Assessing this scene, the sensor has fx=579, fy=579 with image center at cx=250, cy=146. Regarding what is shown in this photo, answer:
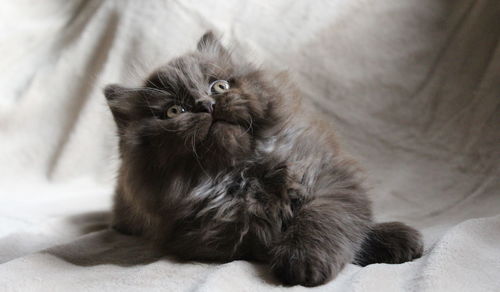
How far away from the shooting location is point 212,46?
6.50 ft

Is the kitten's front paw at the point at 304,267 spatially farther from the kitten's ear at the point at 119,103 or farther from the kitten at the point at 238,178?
the kitten's ear at the point at 119,103

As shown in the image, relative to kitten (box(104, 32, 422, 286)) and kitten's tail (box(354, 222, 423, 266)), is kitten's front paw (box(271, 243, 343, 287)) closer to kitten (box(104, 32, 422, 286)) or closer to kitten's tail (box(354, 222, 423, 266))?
kitten (box(104, 32, 422, 286))

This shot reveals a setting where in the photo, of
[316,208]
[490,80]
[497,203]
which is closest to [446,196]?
[497,203]

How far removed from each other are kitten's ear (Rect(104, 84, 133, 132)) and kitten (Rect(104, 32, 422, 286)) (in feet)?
0.14

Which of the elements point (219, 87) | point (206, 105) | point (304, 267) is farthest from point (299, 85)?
point (304, 267)

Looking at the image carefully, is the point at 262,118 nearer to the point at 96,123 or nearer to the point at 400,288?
the point at 400,288

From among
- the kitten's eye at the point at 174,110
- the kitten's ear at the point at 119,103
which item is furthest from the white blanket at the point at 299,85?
the kitten's eye at the point at 174,110

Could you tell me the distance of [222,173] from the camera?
166 cm

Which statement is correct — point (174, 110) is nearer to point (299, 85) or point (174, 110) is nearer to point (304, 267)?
point (304, 267)

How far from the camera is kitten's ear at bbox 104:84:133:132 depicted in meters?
1.83

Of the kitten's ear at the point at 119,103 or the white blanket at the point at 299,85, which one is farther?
the white blanket at the point at 299,85

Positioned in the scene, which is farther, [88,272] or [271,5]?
[271,5]

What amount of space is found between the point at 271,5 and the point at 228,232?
168 cm

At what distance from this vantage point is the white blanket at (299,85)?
2.35m
